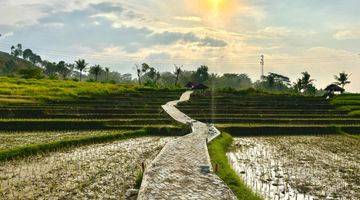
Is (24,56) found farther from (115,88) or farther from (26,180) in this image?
(26,180)

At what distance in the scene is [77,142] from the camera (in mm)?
20312

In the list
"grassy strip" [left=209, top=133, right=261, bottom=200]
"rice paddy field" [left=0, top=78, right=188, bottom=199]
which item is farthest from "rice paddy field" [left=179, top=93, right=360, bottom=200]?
"rice paddy field" [left=0, top=78, right=188, bottom=199]

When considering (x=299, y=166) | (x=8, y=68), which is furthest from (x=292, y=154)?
(x=8, y=68)

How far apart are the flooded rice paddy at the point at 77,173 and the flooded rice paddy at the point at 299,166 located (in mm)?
3917

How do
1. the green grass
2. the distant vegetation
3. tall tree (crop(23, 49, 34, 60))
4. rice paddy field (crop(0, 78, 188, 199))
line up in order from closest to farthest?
1. rice paddy field (crop(0, 78, 188, 199))
2. the green grass
3. the distant vegetation
4. tall tree (crop(23, 49, 34, 60))

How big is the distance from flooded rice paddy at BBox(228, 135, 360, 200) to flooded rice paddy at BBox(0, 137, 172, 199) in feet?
12.8

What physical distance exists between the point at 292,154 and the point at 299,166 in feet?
9.37

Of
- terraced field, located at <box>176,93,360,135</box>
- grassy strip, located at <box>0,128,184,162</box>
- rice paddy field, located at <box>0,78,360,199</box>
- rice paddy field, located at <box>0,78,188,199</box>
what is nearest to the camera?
rice paddy field, located at <box>0,78,188,199</box>

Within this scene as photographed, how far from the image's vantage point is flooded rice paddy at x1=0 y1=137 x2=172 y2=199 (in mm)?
11281

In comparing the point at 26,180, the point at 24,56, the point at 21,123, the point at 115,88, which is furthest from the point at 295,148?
the point at 24,56

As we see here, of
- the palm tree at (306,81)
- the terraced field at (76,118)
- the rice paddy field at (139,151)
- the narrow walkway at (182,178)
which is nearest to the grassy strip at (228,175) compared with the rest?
the rice paddy field at (139,151)

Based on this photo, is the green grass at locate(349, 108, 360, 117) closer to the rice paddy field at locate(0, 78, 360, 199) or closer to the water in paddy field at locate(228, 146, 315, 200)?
the rice paddy field at locate(0, 78, 360, 199)

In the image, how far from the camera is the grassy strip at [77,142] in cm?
1664

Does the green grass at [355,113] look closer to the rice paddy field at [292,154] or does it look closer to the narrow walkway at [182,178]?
the rice paddy field at [292,154]
